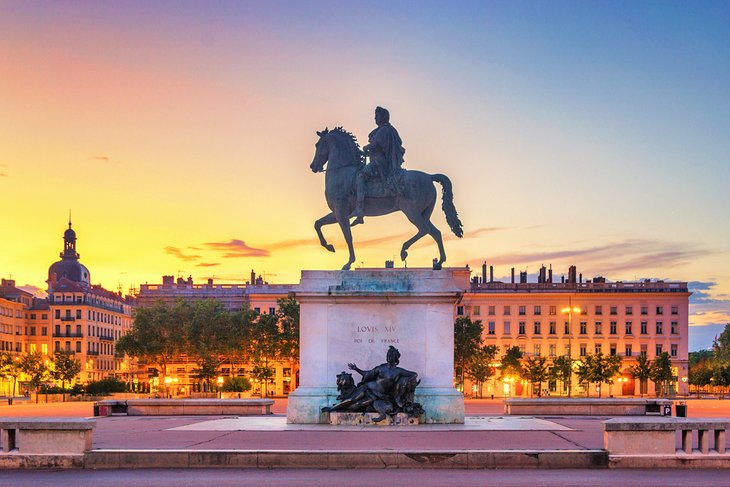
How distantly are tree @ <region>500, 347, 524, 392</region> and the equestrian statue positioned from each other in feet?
359

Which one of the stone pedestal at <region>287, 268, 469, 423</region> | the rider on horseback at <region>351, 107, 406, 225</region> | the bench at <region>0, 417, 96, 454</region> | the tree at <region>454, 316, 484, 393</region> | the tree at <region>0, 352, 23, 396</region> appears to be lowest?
the tree at <region>0, 352, 23, 396</region>

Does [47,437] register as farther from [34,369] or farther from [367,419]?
[34,369]

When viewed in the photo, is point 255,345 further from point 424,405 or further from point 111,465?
point 111,465

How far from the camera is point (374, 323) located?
96.1 ft

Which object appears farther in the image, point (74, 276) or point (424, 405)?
point (74, 276)

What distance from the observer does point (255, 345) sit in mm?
118812

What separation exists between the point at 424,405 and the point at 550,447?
26.1 ft

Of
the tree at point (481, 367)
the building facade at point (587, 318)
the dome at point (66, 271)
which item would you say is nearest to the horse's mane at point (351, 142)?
the tree at point (481, 367)

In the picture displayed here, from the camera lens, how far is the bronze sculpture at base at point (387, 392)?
27.3 metres

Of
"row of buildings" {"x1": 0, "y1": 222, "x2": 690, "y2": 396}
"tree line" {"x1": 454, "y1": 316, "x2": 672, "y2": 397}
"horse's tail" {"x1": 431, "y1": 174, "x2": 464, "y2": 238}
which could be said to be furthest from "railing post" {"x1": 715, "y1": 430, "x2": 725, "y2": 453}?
"row of buildings" {"x1": 0, "y1": 222, "x2": 690, "y2": 396}

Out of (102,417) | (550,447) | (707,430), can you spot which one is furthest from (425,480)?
(102,417)

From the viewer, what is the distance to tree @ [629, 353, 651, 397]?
139625 millimetres

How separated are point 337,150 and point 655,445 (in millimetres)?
13986

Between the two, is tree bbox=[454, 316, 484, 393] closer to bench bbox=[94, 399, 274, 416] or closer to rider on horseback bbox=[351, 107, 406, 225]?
bench bbox=[94, 399, 274, 416]
